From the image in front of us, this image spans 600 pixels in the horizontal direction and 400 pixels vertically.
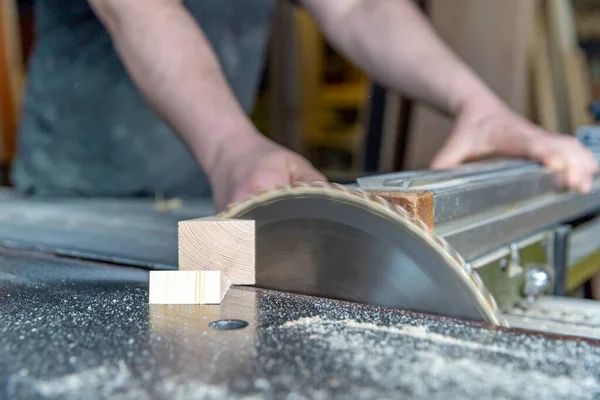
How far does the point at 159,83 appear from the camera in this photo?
3.56ft

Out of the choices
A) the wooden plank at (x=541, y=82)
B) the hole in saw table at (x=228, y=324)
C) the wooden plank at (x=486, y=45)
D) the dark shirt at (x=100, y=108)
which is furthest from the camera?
the wooden plank at (x=541, y=82)

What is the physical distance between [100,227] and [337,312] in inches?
34.3

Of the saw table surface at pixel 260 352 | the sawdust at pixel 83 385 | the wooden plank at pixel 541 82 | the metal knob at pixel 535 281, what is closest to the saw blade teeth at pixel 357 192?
the saw table surface at pixel 260 352

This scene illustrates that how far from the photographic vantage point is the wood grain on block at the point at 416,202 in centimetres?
68

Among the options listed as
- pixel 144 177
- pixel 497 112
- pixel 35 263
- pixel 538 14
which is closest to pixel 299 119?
pixel 538 14

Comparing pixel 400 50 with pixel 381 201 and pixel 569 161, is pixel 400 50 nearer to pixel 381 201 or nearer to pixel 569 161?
pixel 569 161

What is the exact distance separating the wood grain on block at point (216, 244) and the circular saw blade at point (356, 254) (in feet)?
0.19

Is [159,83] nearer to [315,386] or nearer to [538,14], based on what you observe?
[315,386]

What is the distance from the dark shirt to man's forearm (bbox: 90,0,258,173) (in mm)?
846

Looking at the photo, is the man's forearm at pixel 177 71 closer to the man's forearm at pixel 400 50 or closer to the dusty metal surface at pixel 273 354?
the dusty metal surface at pixel 273 354

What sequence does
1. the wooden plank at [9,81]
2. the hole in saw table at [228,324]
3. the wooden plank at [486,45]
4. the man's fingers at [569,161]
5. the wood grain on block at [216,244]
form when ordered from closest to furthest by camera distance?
the hole in saw table at [228,324] → the wood grain on block at [216,244] → the man's fingers at [569,161] → the wooden plank at [486,45] → the wooden plank at [9,81]

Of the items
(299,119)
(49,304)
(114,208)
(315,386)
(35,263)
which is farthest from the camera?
(299,119)

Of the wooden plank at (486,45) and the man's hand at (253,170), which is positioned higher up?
the wooden plank at (486,45)

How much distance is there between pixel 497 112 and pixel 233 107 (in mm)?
608
